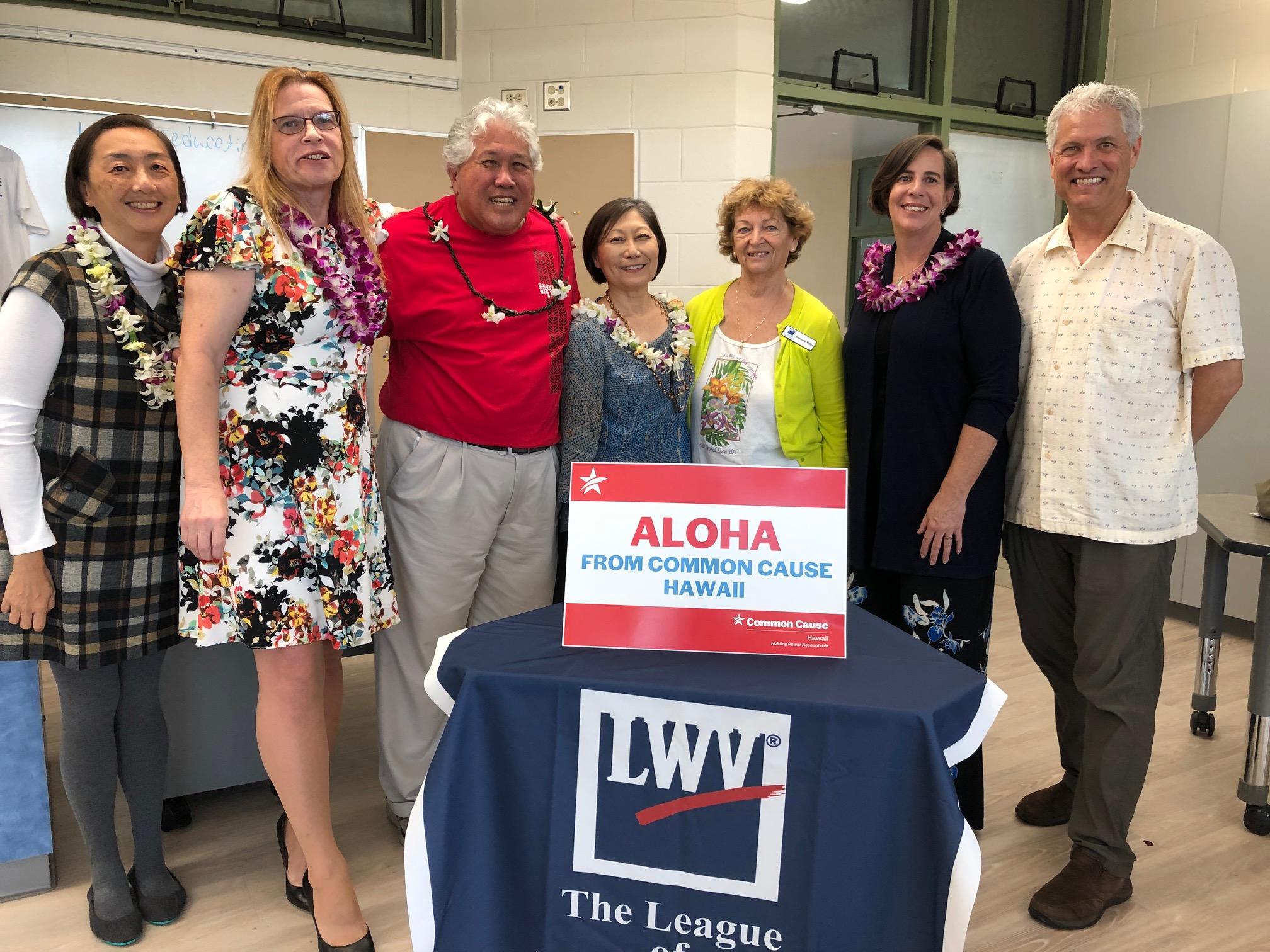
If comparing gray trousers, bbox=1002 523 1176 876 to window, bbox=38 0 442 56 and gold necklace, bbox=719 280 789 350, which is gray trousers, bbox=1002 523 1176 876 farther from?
window, bbox=38 0 442 56

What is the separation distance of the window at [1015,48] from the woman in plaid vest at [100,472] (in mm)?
3956

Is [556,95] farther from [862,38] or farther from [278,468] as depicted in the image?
[278,468]

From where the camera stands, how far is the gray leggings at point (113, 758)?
195cm

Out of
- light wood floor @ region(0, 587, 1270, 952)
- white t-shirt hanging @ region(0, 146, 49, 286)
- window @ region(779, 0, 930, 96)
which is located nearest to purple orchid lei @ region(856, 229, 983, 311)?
light wood floor @ region(0, 587, 1270, 952)

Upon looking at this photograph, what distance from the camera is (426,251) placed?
2172mm

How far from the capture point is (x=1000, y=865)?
7.64 feet

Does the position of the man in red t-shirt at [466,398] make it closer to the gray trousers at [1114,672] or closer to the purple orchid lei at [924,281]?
the purple orchid lei at [924,281]

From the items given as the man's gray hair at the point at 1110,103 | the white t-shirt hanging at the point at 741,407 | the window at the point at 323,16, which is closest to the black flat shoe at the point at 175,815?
the white t-shirt hanging at the point at 741,407

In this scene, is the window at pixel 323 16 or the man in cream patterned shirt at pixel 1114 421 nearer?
the man in cream patterned shirt at pixel 1114 421

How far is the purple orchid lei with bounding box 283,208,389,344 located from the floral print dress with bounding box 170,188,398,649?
21 mm

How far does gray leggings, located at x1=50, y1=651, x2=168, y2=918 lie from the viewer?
76.6 inches

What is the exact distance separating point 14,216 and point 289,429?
2.39 m

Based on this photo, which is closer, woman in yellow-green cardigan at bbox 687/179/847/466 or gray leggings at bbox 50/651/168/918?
gray leggings at bbox 50/651/168/918

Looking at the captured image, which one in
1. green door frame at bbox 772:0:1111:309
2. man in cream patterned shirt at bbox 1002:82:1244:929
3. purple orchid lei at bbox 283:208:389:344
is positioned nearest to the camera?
purple orchid lei at bbox 283:208:389:344
